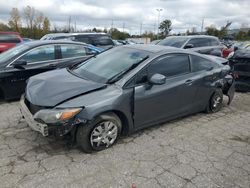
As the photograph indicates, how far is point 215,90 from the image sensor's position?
5.39 meters

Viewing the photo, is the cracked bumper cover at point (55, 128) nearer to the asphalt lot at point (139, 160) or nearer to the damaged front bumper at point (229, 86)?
the asphalt lot at point (139, 160)

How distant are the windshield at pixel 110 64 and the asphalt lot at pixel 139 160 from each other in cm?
108

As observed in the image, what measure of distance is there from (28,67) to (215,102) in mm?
4190

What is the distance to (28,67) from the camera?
19.3 ft

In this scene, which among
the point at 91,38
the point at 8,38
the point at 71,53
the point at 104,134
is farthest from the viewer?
the point at 8,38

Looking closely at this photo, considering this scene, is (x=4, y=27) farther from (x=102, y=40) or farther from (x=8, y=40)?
(x=102, y=40)

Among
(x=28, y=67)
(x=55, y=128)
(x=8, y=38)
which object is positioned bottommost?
(x=55, y=128)

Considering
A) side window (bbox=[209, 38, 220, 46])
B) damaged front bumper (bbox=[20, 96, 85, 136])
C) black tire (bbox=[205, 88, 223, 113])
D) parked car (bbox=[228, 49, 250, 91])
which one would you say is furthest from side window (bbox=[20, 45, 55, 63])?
side window (bbox=[209, 38, 220, 46])

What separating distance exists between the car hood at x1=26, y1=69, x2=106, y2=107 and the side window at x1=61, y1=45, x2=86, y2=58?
2343 mm

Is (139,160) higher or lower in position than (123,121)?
lower

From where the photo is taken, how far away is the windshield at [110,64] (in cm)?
412

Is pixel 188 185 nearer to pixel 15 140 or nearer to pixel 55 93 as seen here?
pixel 55 93

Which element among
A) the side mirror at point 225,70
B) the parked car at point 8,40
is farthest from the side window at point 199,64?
the parked car at point 8,40

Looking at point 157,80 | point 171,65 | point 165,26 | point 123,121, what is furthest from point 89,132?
point 165,26
